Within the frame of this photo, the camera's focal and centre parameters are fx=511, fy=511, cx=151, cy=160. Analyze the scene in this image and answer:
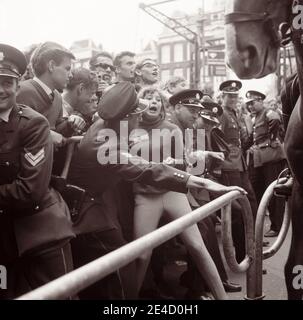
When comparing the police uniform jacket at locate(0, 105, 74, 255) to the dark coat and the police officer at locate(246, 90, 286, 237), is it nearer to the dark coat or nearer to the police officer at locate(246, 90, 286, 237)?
the dark coat

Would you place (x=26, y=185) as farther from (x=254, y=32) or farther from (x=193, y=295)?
(x=193, y=295)

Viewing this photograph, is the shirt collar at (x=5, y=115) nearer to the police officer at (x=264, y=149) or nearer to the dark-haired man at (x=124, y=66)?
the dark-haired man at (x=124, y=66)

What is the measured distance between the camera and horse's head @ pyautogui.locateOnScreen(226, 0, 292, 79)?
8.67ft

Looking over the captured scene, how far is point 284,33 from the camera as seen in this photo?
264cm

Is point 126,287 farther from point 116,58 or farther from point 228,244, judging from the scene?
point 116,58

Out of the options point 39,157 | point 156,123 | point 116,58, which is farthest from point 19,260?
point 116,58

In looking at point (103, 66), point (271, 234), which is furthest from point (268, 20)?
point (271, 234)

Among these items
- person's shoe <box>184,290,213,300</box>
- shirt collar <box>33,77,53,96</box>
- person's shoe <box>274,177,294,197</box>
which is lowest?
person's shoe <box>184,290,213,300</box>

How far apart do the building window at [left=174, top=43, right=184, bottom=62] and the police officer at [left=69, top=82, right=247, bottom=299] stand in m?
51.4

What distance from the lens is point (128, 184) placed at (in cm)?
411

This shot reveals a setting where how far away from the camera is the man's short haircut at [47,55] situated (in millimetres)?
3371

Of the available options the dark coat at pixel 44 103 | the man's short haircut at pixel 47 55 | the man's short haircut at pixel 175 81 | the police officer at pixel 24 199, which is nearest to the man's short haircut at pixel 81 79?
the dark coat at pixel 44 103

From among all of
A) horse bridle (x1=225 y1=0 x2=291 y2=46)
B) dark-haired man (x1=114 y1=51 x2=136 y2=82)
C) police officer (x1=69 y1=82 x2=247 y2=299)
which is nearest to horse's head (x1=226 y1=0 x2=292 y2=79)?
horse bridle (x1=225 y1=0 x2=291 y2=46)

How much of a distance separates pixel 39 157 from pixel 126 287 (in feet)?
3.94
